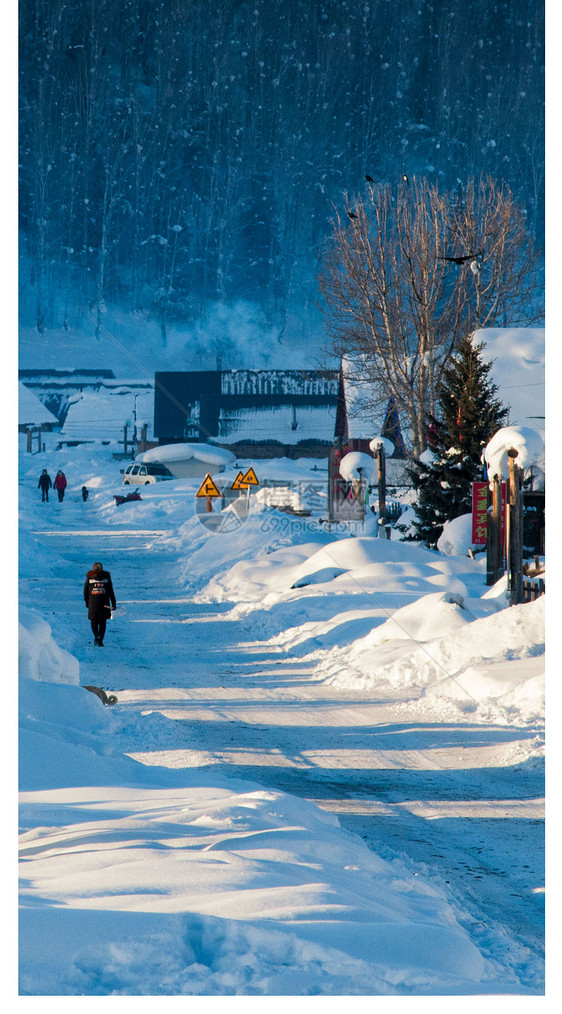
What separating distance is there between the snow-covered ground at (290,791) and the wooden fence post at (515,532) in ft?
1.29

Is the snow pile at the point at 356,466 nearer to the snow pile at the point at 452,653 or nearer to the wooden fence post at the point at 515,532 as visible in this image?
the wooden fence post at the point at 515,532

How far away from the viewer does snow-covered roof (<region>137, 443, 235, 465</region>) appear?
4553cm

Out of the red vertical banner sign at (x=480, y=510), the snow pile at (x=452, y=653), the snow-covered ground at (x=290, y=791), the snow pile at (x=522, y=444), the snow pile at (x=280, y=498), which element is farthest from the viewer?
the snow pile at (x=280, y=498)

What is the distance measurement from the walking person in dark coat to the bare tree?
1802 centimetres

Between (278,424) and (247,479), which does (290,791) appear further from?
(278,424)

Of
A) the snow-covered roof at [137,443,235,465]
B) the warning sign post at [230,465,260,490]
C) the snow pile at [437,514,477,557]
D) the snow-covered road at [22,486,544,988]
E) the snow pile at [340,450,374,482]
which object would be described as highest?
the snow-covered roof at [137,443,235,465]

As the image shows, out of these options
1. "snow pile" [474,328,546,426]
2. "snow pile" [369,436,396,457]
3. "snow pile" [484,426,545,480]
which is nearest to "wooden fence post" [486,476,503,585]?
"snow pile" [484,426,545,480]

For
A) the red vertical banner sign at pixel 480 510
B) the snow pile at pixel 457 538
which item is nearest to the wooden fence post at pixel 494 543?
the red vertical banner sign at pixel 480 510

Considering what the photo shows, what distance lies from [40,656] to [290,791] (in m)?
3.37

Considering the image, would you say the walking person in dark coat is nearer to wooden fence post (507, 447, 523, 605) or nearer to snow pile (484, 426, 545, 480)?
wooden fence post (507, 447, 523, 605)

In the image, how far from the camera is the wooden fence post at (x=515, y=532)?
41.7 feet

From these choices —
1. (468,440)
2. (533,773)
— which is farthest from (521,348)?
(533,773)

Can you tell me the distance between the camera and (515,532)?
539 inches

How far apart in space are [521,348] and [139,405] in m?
45.9
